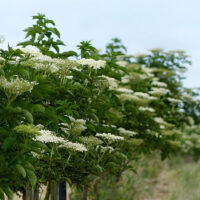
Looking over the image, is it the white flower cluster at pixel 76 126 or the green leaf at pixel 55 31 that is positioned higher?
the green leaf at pixel 55 31

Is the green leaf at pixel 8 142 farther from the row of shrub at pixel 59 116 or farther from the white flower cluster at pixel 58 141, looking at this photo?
the white flower cluster at pixel 58 141

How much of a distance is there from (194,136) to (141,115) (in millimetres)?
9742

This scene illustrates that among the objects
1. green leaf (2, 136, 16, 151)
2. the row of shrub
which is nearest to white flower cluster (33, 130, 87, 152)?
the row of shrub

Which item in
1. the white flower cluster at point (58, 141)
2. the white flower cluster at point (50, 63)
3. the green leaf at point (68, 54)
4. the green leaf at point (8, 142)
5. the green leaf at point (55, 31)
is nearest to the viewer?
the green leaf at point (8, 142)

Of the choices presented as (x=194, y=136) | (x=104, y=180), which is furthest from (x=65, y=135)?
(x=194, y=136)

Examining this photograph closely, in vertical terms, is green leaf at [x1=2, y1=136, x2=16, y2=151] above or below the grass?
above

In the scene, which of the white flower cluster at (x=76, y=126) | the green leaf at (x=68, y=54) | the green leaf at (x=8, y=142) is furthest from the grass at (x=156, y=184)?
the green leaf at (x=8, y=142)

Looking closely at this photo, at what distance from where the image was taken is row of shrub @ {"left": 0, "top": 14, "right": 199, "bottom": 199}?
112 inches

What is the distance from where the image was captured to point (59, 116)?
12.1 feet

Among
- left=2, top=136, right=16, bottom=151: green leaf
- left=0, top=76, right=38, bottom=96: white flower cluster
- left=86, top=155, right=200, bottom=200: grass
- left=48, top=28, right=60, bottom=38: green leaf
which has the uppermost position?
left=48, top=28, right=60, bottom=38: green leaf

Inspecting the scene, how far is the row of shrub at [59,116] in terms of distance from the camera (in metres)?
2.84

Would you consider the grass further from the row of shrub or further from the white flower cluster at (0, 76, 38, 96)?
the white flower cluster at (0, 76, 38, 96)

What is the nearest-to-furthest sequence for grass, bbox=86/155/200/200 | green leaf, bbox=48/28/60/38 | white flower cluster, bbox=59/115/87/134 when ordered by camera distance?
white flower cluster, bbox=59/115/87/134 < green leaf, bbox=48/28/60/38 < grass, bbox=86/155/200/200

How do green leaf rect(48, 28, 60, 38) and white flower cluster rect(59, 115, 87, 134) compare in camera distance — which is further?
green leaf rect(48, 28, 60, 38)
